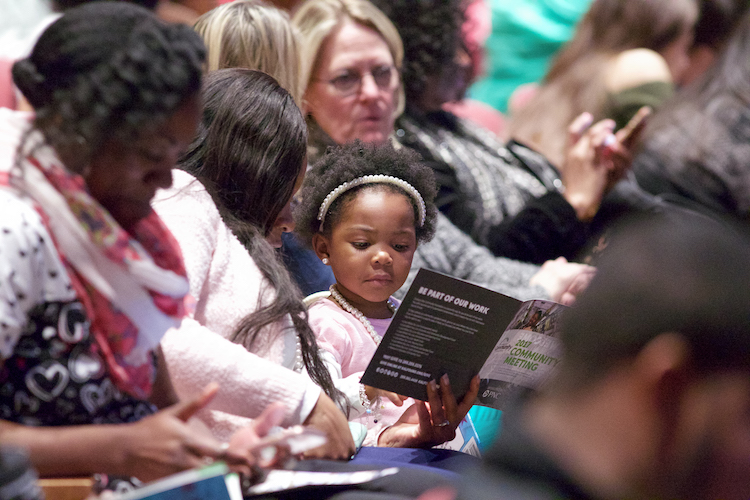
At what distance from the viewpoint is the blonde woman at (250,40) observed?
2.22 meters

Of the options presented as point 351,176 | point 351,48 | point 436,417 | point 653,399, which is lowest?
point 436,417

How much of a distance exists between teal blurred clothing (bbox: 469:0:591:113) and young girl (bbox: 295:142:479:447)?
3.15 metres

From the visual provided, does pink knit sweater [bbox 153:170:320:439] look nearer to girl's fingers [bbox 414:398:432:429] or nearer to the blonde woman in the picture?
girl's fingers [bbox 414:398:432:429]

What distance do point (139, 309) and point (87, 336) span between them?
3.3 inches

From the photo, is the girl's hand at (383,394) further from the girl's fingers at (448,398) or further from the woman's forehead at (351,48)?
the woman's forehead at (351,48)

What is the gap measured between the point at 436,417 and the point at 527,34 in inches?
154

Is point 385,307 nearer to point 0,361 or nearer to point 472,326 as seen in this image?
point 472,326

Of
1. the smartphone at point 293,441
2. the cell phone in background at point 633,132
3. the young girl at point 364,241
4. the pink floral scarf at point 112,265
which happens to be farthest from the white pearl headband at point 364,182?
the cell phone in background at point 633,132

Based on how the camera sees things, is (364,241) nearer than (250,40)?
Yes

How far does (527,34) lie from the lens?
5.19 metres

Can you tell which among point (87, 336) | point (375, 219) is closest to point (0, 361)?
point (87, 336)

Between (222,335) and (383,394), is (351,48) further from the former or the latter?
(222,335)

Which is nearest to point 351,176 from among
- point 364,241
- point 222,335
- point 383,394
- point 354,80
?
point 364,241

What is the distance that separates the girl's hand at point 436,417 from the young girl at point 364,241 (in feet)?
0.17
